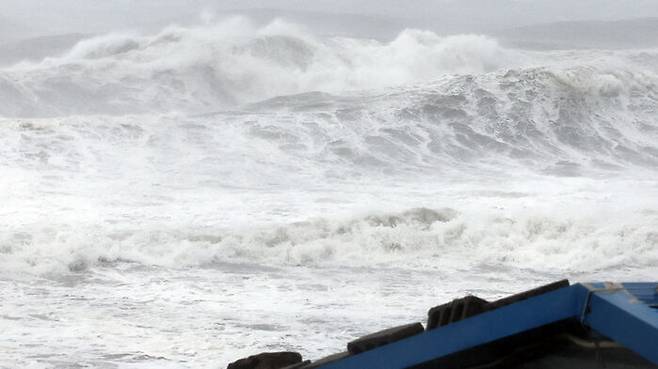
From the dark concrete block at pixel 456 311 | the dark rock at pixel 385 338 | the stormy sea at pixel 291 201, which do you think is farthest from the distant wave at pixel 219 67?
the dark concrete block at pixel 456 311

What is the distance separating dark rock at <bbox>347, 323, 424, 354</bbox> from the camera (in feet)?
8.47

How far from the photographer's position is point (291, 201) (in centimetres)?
1264

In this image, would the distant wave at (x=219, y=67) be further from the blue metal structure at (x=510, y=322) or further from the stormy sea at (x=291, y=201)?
the blue metal structure at (x=510, y=322)

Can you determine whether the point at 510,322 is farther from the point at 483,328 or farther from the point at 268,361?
the point at 268,361

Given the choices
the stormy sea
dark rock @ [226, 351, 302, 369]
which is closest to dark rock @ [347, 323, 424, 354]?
dark rock @ [226, 351, 302, 369]

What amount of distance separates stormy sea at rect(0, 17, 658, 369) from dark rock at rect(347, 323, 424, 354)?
338 centimetres

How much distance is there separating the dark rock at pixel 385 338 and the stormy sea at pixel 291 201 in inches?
133

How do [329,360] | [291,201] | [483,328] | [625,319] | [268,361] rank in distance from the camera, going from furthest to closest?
[291,201] < [268,361] < [329,360] < [483,328] < [625,319]

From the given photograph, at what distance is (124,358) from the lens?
5980 millimetres

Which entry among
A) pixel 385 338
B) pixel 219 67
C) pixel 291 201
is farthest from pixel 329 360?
pixel 219 67

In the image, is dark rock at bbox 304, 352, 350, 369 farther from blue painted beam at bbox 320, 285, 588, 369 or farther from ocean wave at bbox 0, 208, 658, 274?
ocean wave at bbox 0, 208, 658, 274

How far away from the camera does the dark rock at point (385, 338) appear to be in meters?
2.58

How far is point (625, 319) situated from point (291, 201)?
10.4 meters

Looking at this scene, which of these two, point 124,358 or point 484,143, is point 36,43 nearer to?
point 484,143
